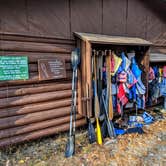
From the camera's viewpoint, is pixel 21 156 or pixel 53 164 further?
pixel 21 156

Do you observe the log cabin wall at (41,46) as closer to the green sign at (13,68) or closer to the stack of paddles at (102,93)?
the green sign at (13,68)

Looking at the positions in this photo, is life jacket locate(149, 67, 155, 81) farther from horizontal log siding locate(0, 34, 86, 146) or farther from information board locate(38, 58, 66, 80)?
information board locate(38, 58, 66, 80)

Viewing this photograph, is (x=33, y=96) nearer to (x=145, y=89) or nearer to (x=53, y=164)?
(x=53, y=164)

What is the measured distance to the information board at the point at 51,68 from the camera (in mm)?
2791

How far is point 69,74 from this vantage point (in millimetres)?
3143

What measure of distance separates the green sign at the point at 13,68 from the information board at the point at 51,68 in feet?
0.82

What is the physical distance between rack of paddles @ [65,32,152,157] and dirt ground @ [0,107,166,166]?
0.84 feet

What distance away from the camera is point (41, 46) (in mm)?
2789

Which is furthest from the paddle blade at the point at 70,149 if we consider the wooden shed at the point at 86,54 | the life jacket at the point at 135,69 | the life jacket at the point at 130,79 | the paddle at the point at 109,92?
the life jacket at the point at 135,69

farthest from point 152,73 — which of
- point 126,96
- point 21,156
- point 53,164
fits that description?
point 21,156

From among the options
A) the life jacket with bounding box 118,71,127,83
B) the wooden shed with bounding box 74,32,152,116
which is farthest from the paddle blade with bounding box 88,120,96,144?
the life jacket with bounding box 118,71,127,83

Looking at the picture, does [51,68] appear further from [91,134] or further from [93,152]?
[93,152]

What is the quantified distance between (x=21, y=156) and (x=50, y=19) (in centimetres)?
237

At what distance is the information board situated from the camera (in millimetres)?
2791
